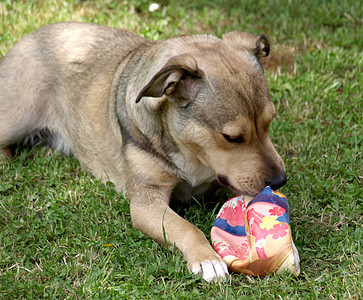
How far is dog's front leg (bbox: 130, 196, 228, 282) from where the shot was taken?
4055 mm

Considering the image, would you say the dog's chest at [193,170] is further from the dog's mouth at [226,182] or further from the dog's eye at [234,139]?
the dog's eye at [234,139]

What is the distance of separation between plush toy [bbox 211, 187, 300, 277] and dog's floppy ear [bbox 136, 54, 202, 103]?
3.50ft

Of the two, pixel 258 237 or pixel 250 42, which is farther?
pixel 250 42

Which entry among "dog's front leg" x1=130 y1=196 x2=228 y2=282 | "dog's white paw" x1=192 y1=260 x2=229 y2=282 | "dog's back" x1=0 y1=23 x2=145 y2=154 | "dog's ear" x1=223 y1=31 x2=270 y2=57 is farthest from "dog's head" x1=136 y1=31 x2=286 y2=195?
"dog's back" x1=0 y1=23 x2=145 y2=154

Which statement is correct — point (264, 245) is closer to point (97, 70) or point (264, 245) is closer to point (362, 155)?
point (362, 155)

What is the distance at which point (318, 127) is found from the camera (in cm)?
626

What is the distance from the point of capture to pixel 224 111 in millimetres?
4246

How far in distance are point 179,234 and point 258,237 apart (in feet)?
2.34

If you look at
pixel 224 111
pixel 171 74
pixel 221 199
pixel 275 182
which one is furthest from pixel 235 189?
pixel 171 74

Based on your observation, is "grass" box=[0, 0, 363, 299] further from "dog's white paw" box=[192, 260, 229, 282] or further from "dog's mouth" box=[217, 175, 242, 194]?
"dog's mouth" box=[217, 175, 242, 194]

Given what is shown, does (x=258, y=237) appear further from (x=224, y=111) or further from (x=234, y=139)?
(x=224, y=111)

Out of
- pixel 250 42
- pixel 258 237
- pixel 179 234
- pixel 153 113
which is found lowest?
pixel 179 234

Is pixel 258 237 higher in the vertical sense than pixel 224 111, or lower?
lower

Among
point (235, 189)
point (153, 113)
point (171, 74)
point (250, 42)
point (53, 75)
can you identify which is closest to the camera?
point (171, 74)
